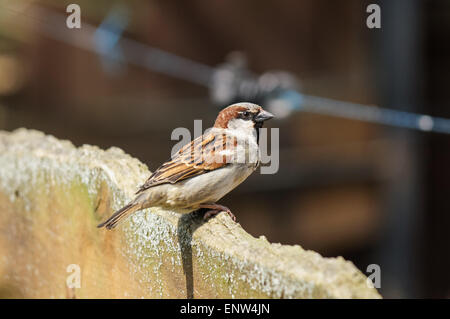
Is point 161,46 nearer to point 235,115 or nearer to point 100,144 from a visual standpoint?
point 100,144

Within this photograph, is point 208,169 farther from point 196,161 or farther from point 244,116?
point 244,116

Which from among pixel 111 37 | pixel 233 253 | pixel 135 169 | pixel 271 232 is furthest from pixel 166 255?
pixel 271 232

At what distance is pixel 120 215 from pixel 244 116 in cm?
79

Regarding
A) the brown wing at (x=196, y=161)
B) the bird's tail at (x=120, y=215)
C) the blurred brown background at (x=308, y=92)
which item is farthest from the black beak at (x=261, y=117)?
the blurred brown background at (x=308, y=92)

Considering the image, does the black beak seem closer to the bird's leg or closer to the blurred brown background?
the bird's leg

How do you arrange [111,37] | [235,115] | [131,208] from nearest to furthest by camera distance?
[131,208], [235,115], [111,37]

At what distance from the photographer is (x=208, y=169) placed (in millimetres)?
2482

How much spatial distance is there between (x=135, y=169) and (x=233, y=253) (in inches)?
33.3

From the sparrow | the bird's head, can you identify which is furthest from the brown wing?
the bird's head

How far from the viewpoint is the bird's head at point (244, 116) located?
270 centimetres

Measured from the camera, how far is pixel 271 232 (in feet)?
18.5

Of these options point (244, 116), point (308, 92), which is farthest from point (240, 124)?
point (308, 92)

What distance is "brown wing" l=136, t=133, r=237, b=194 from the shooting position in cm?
245

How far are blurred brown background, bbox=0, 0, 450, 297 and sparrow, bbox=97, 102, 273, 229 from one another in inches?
107
